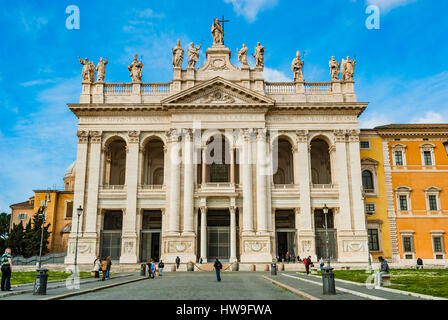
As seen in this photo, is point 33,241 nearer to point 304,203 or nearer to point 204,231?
point 204,231

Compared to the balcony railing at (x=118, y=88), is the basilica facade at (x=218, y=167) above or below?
below

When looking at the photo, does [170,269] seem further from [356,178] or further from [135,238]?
[356,178]

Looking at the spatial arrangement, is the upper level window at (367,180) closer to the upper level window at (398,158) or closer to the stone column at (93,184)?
the upper level window at (398,158)

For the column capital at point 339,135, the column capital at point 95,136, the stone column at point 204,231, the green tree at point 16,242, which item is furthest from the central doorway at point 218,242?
the green tree at point 16,242

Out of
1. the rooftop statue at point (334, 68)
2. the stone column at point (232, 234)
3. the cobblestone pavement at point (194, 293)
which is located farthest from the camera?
the rooftop statue at point (334, 68)

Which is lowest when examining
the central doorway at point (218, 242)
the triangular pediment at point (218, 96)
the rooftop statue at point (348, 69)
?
the central doorway at point (218, 242)

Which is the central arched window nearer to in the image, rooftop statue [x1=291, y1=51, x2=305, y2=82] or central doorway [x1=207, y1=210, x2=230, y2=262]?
rooftop statue [x1=291, y1=51, x2=305, y2=82]

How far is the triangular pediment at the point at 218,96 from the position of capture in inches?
1641

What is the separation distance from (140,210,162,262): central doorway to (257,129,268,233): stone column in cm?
1005

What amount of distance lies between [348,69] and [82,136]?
28.5m

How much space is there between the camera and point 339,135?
4266cm

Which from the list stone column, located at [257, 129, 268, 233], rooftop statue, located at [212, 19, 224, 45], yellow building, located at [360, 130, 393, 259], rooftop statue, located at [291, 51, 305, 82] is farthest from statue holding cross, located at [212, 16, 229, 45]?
yellow building, located at [360, 130, 393, 259]

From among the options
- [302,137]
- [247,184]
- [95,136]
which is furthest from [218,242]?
[95,136]

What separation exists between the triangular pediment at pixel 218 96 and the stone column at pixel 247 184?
3.22m
